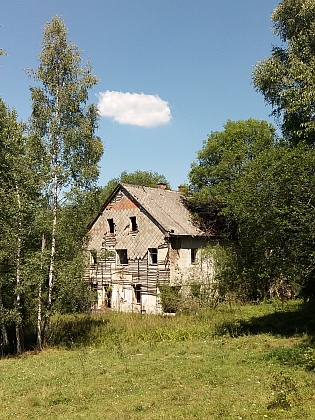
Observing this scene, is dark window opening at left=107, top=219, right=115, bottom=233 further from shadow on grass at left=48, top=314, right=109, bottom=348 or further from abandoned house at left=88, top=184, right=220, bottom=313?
shadow on grass at left=48, top=314, right=109, bottom=348

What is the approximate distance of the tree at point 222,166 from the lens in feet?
104

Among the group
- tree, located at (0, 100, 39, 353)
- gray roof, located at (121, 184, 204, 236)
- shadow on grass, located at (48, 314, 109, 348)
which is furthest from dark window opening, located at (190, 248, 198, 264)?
tree, located at (0, 100, 39, 353)

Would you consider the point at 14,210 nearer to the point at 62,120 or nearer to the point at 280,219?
the point at 62,120

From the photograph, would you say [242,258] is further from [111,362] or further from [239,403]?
[239,403]

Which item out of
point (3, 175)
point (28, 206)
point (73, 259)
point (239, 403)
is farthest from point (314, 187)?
point (3, 175)

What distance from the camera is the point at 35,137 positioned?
18359 millimetres

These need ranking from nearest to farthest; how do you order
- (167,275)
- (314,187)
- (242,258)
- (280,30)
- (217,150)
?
1. (314,187)
2. (242,258)
3. (280,30)
4. (167,275)
5. (217,150)

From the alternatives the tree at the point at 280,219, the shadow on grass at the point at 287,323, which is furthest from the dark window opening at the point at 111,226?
the tree at the point at 280,219

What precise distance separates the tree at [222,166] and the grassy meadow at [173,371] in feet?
41.7

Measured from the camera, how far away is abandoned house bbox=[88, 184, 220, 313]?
92.0 feet

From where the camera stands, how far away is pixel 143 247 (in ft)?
95.6

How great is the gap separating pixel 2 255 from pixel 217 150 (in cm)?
2113

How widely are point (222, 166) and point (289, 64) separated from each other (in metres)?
12.6

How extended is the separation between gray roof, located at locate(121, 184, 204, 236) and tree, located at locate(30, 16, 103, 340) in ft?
33.4
